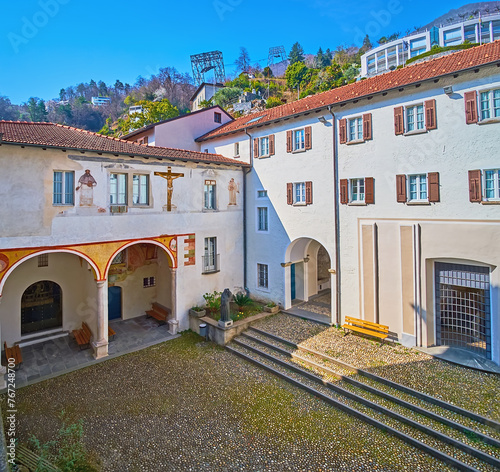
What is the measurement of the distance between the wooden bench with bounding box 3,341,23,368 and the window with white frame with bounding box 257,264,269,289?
11.8 metres

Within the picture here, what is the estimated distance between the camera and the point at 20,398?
10688 mm

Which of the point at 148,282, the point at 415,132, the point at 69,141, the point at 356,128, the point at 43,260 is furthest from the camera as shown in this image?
the point at 148,282

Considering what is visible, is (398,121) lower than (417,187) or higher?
higher

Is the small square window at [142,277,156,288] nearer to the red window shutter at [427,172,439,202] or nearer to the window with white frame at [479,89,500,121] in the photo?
the red window shutter at [427,172,439,202]

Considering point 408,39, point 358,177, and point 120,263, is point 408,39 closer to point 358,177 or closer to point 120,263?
point 358,177

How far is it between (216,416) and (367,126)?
42.2 ft

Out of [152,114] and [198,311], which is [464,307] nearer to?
[198,311]

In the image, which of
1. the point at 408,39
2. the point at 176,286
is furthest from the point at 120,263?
the point at 408,39

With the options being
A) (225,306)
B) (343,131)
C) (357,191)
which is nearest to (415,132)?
(343,131)

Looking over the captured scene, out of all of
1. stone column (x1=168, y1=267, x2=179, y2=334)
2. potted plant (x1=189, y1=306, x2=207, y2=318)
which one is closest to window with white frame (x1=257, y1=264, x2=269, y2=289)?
potted plant (x1=189, y1=306, x2=207, y2=318)

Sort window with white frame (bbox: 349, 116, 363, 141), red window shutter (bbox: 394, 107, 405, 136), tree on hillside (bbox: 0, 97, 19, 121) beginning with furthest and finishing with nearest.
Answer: tree on hillside (bbox: 0, 97, 19, 121) < window with white frame (bbox: 349, 116, 363, 141) < red window shutter (bbox: 394, 107, 405, 136)

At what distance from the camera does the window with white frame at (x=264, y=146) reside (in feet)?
59.2

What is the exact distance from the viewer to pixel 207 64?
8650cm

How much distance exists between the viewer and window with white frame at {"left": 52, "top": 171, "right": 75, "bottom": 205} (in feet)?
40.9
